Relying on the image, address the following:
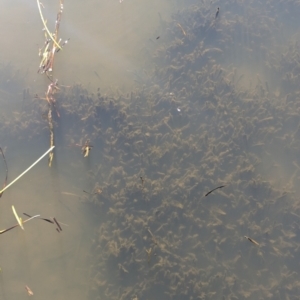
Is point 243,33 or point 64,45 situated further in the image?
point 243,33

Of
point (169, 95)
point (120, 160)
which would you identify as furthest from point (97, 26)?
point (120, 160)

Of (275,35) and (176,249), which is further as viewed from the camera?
(275,35)

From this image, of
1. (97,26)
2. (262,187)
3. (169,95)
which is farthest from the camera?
(97,26)

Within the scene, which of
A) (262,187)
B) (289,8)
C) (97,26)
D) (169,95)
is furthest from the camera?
(289,8)

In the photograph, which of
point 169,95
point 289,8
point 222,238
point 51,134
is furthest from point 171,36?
point 222,238

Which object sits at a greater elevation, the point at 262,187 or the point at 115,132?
the point at 115,132

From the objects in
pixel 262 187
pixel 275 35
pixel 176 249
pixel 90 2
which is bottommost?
pixel 176 249

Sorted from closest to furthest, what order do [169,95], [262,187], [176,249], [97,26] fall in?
[176,249]
[262,187]
[169,95]
[97,26]

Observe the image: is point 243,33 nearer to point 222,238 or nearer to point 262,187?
point 262,187

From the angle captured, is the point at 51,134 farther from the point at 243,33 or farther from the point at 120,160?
the point at 243,33
